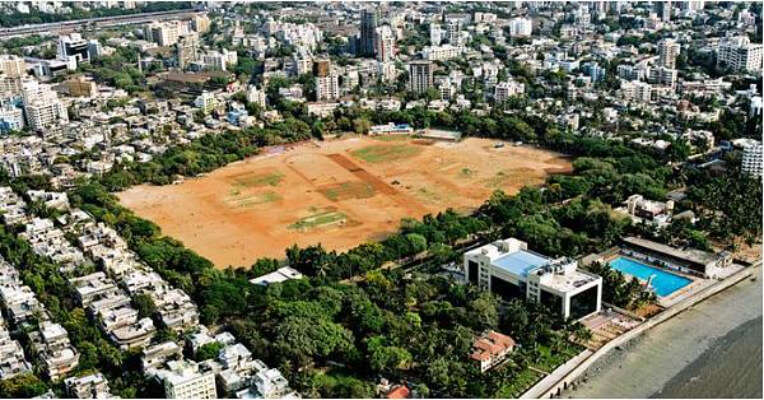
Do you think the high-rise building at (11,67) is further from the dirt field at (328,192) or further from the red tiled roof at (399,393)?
the red tiled roof at (399,393)

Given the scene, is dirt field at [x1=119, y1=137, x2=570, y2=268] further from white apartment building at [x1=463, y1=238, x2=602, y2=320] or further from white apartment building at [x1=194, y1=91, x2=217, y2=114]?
white apartment building at [x1=194, y1=91, x2=217, y2=114]

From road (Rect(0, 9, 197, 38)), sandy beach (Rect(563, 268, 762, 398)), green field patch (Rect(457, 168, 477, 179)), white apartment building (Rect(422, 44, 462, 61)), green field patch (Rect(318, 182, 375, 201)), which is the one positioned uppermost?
road (Rect(0, 9, 197, 38))

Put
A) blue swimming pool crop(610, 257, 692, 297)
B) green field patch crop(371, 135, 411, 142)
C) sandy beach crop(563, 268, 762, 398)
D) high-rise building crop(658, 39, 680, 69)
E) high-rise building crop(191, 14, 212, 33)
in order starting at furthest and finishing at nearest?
high-rise building crop(191, 14, 212, 33)
high-rise building crop(658, 39, 680, 69)
green field patch crop(371, 135, 411, 142)
blue swimming pool crop(610, 257, 692, 297)
sandy beach crop(563, 268, 762, 398)

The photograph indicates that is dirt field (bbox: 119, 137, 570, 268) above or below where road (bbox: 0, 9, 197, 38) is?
below

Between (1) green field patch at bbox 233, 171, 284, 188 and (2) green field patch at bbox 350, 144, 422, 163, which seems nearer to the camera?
(1) green field patch at bbox 233, 171, 284, 188

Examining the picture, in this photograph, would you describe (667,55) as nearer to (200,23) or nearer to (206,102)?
(206,102)

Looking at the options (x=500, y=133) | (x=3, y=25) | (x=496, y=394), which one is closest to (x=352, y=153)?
(x=500, y=133)

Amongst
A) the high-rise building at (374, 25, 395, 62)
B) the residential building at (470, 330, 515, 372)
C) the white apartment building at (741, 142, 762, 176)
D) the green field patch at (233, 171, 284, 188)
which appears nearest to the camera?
the residential building at (470, 330, 515, 372)

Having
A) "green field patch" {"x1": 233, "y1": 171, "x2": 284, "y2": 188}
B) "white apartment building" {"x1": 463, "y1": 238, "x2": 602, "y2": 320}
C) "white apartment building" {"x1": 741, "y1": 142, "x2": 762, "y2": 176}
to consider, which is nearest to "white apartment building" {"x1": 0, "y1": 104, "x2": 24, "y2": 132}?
"green field patch" {"x1": 233, "y1": 171, "x2": 284, "y2": 188}
